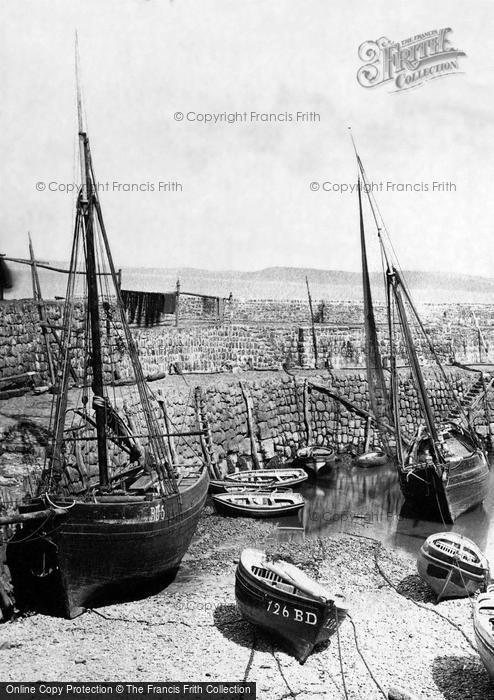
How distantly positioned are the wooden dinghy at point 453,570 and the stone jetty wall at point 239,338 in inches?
363

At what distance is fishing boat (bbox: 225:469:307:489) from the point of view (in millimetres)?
18008

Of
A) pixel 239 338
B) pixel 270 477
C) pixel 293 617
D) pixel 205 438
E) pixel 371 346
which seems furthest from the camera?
pixel 239 338

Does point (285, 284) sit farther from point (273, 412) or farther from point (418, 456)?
point (418, 456)

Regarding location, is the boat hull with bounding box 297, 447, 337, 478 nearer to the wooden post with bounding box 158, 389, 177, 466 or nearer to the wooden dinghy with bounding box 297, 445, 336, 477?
the wooden dinghy with bounding box 297, 445, 336, 477

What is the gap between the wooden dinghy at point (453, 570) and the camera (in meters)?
11.8

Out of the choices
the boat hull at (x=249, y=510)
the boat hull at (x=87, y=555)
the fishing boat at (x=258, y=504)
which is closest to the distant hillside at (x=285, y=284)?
the fishing boat at (x=258, y=504)

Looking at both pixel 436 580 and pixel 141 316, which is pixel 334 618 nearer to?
pixel 436 580

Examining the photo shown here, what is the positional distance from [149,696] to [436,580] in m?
5.73

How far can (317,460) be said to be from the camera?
67.5ft

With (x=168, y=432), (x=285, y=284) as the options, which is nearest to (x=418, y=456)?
(x=168, y=432)

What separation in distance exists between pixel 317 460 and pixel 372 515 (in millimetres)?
3492

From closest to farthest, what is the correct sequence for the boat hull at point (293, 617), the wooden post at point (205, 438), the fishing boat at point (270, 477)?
the boat hull at point (293, 617) → the fishing boat at point (270, 477) → the wooden post at point (205, 438)

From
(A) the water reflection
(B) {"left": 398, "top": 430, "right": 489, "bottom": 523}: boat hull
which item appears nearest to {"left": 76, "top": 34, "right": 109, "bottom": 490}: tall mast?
(A) the water reflection

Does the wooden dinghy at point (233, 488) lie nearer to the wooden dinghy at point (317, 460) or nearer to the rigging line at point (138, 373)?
the wooden dinghy at point (317, 460)
